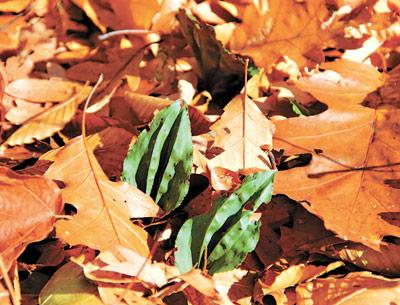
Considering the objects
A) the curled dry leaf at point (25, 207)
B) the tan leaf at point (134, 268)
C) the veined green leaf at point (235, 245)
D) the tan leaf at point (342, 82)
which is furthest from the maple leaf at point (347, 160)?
the curled dry leaf at point (25, 207)

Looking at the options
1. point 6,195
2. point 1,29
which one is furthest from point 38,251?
point 1,29

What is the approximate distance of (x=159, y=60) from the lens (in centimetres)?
131

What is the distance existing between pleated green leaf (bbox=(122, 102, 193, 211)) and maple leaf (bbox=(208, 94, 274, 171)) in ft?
0.23

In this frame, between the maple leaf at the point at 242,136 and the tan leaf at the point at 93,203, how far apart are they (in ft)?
0.59

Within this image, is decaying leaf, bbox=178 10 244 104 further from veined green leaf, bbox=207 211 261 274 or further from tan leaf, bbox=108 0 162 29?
veined green leaf, bbox=207 211 261 274

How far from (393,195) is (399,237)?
0.07m

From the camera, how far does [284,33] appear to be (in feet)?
3.91

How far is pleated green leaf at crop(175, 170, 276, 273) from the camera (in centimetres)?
89

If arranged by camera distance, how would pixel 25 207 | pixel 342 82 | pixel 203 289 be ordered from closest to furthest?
1. pixel 203 289
2. pixel 25 207
3. pixel 342 82

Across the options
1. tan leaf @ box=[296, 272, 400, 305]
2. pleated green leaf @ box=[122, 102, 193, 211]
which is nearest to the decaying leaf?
pleated green leaf @ box=[122, 102, 193, 211]

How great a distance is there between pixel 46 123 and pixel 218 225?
483 millimetres

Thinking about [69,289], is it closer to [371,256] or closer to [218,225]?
[218,225]

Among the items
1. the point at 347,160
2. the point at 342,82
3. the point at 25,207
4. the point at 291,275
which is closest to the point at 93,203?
the point at 25,207

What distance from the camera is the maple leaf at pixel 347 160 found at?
0.95 meters
